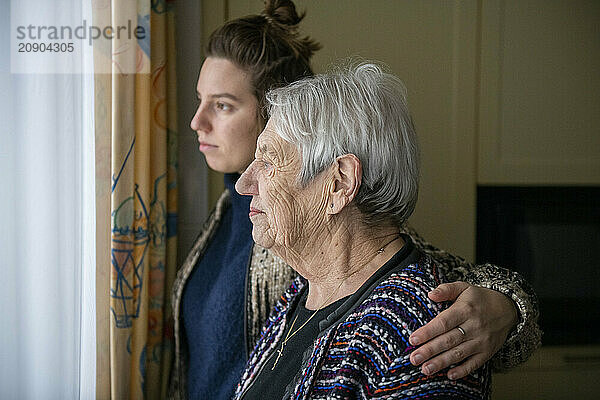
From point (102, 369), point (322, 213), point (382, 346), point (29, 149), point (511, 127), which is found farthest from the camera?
point (511, 127)

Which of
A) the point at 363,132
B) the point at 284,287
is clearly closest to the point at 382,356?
the point at 363,132

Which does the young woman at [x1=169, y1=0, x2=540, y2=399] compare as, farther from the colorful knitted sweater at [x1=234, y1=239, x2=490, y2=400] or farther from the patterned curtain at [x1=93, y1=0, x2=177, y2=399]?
the colorful knitted sweater at [x1=234, y1=239, x2=490, y2=400]

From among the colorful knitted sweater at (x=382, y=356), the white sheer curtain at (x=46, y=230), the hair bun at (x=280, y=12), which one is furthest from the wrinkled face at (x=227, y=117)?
the colorful knitted sweater at (x=382, y=356)

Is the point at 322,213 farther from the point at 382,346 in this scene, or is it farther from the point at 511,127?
the point at 511,127

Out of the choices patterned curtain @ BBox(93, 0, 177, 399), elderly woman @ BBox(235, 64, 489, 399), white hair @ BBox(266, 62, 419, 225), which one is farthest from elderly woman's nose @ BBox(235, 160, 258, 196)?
patterned curtain @ BBox(93, 0, 177, 399)

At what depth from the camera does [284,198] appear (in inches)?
42.9

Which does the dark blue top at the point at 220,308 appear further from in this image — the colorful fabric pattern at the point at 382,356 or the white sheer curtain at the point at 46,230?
the colorful fabric pattern at the point at 382,356

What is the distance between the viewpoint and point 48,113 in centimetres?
147

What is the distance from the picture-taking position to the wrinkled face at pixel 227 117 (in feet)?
4.74

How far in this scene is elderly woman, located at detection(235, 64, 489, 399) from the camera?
0.96 metres

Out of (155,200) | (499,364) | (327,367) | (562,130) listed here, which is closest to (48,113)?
(155,200)

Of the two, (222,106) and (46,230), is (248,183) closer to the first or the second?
(222,106)

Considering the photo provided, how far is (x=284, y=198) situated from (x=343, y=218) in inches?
4.1

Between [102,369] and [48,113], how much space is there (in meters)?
0.61
